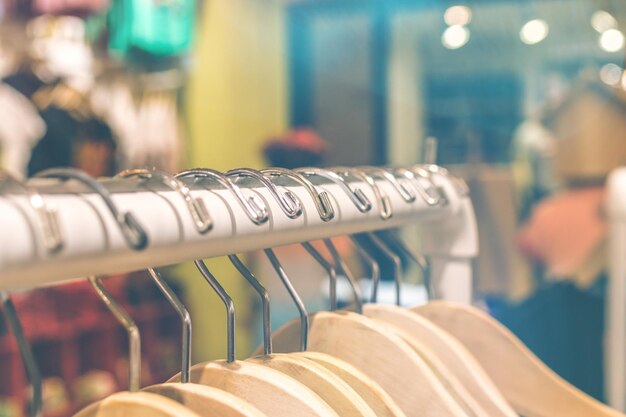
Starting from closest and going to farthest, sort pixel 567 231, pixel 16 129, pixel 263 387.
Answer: pixel 263 387
pixel 567 231
pixel 16 129

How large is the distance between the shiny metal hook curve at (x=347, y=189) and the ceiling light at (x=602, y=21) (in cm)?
213

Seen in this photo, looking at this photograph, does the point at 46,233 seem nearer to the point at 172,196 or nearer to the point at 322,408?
the point at 172,196

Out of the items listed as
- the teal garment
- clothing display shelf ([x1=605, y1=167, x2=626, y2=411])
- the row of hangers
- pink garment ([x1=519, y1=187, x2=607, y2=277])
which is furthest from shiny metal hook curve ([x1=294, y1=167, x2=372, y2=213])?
the teal garment

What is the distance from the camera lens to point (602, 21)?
2.54 metres

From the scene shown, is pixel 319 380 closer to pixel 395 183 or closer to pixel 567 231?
pixel 395 183

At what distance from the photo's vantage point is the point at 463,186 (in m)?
0.79

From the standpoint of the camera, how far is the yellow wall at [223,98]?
10.9 feet

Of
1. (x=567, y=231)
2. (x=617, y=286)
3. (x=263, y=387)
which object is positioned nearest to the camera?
(x=263, y=387)

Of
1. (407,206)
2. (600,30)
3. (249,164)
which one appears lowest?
(249,164)

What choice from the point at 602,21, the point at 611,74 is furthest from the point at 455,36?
the point at 611,74

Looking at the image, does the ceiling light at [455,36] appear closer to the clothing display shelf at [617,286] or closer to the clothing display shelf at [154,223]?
the clothing display shelf at [617,286]

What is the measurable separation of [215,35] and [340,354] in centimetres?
295

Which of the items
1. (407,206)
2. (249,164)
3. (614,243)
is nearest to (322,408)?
(407,206)

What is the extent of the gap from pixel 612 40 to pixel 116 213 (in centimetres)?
244
